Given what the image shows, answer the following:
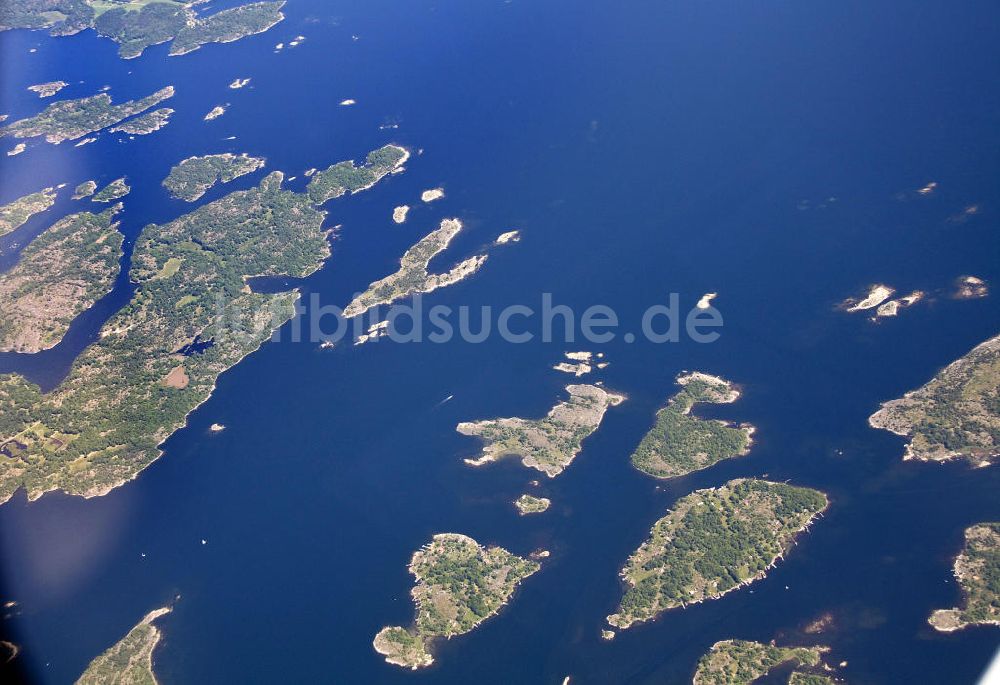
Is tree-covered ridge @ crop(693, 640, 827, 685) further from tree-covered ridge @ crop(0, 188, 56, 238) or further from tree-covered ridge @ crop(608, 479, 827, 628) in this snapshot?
tree-covered ridge @ crop(0, 188, 56, 238)

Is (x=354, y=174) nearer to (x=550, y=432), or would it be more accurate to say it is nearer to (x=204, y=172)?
(x=204, y=172)

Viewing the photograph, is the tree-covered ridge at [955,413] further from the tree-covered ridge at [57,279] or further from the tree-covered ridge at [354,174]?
the tree-covered ridge at [57,279]

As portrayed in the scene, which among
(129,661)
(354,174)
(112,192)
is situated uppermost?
(354,174)

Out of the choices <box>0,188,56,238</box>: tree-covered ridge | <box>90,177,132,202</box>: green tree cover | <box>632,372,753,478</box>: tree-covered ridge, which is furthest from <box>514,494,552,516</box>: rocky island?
<box>0,188,56,238</box>: tree-covered ridge

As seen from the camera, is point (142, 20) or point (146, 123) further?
point (142, 20)

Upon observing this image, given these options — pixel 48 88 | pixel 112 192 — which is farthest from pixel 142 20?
pixel 112 192

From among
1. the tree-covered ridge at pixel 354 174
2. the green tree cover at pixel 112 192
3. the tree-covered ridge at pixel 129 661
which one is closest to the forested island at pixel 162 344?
the tree-covered ridge at pixel 354 174
